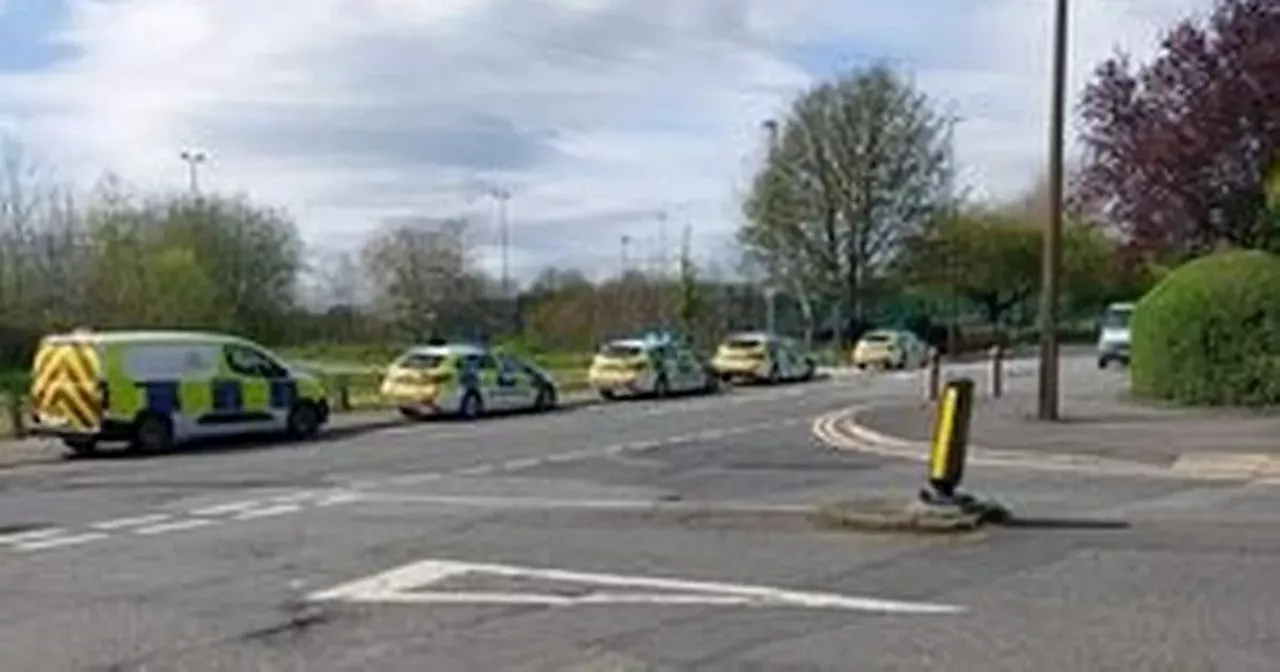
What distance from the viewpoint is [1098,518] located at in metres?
15.4

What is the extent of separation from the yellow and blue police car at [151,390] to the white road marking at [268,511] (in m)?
10.9

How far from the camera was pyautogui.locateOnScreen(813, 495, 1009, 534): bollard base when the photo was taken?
46.8 ft

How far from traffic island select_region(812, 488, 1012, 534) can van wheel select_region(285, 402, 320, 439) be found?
1692cm

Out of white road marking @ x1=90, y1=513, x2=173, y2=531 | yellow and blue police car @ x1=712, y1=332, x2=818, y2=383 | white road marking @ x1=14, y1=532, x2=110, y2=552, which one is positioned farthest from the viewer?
yellow and blue police car @ x1=712, y1=332, x2=818, y2=383

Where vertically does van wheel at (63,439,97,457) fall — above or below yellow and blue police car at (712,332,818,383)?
below

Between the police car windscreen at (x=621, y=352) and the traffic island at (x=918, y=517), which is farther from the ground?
the police car windscreen at (x=621, y=352)

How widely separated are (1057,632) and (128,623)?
4.83 meters

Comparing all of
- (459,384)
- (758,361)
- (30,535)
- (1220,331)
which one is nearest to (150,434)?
(459,384)

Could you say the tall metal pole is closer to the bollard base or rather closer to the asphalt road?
the asphalt road

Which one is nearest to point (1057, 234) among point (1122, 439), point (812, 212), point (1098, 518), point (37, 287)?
point (1122, 439)

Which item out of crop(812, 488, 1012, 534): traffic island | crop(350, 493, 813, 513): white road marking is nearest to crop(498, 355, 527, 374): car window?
crop(350, 493, 813, 513): white road marking

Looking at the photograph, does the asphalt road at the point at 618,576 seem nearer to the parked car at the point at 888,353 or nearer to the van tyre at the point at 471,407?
the van tyre at the point at 471,407

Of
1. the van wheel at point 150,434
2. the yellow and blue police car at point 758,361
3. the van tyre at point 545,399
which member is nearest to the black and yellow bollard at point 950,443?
the van wheel at point 150,434

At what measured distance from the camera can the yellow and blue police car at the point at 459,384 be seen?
36.2 meters
